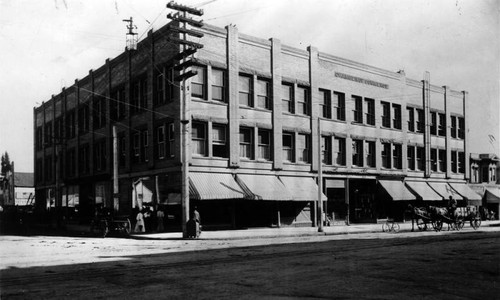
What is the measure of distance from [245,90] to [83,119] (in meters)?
18.0

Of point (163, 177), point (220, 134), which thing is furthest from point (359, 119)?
point (163, 177)

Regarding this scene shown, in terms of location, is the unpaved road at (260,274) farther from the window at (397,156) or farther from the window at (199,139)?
the window at (397,156)

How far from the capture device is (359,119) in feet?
124

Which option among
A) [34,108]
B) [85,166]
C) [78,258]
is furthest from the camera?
[34,108]

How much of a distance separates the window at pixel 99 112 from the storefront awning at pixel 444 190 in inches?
1076

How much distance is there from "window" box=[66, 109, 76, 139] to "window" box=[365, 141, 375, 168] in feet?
82.9

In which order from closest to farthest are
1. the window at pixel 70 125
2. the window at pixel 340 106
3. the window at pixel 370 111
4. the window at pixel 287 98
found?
the window at pixel 287 98, the window at pixel 340 106, the window at pixel 370 111, the window at pixel 70 125

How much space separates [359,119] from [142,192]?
17210 millimetres

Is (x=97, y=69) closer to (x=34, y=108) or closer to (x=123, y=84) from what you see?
(x=123, y=84)

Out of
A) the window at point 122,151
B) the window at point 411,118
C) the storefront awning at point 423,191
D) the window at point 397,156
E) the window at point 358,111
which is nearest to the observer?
the window at point 122,151

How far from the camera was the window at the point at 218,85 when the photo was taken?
2967cm

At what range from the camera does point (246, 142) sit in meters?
31.0

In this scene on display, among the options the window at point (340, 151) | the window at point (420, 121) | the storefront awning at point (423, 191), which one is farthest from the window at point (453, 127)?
the window at point (340, 151)

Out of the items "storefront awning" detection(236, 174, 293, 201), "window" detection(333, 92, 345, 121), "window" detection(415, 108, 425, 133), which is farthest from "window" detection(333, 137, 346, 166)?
"window" detection(415, 108, 425, 133)
